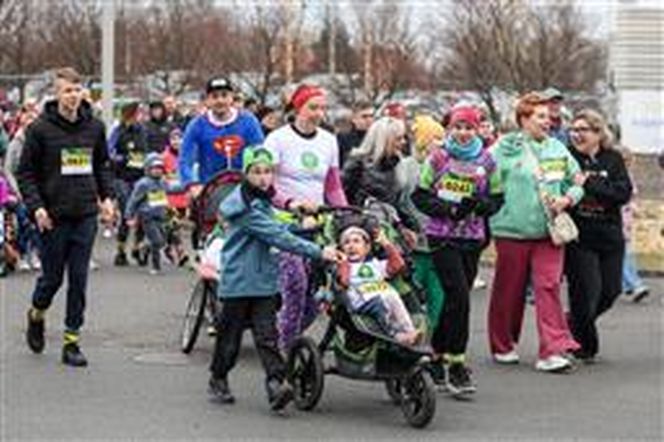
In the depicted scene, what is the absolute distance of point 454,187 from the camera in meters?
10.1

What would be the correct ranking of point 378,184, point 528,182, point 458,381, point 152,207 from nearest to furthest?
point 458,381
point 378,184
point 528,182
point 152,207

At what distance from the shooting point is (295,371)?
31.1 feet

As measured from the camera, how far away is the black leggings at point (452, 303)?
396 inches

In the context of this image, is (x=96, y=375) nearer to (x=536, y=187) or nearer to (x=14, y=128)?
(x=536, y=187)

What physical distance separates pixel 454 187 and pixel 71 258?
277 cm

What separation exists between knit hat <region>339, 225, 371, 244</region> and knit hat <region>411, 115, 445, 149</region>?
177 centimetres

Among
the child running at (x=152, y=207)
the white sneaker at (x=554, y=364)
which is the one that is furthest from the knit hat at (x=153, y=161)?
the white sneaker at (x=554, y=364)

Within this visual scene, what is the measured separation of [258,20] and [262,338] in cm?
3596

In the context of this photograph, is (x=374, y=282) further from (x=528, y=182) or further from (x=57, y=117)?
(x=57, y=117)

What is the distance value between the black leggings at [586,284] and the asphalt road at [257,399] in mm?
257

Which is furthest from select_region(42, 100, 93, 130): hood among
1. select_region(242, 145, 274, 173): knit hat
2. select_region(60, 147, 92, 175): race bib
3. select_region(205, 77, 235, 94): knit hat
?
select_region(242, 145, 274, 173): knit hat

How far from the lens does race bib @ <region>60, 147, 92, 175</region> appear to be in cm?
1064

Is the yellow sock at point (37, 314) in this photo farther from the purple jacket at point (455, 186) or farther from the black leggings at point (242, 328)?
the purple jacket at point (455, 186)

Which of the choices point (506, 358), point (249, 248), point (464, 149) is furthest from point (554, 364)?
point (249, 248)
